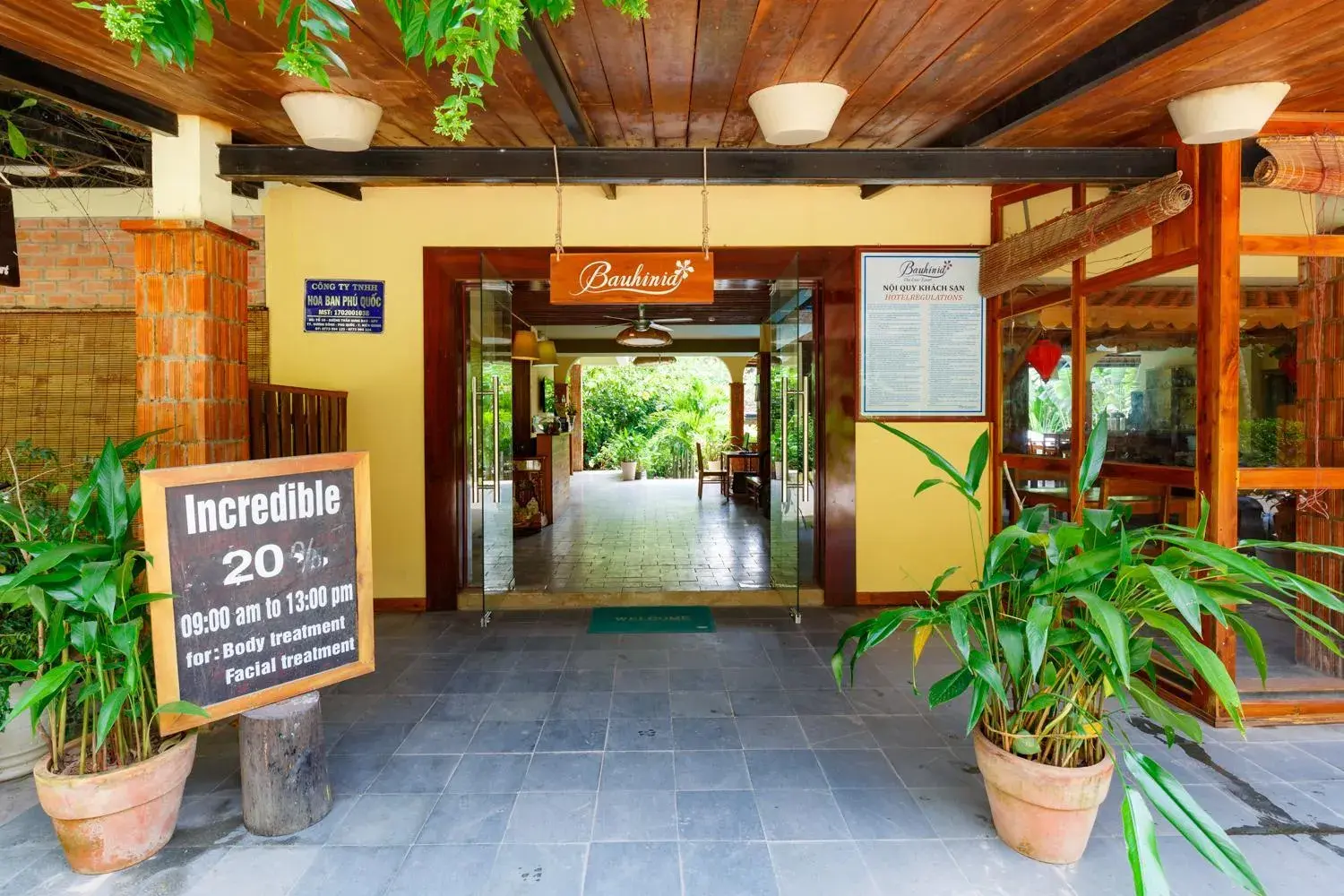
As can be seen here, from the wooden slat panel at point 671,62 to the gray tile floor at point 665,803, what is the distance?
273 cm

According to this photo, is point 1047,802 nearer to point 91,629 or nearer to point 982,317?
point 91,629

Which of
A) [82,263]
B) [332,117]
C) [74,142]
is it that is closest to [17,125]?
[74,142]

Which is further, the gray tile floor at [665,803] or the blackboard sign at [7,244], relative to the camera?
the blackboard sign at [7,244]

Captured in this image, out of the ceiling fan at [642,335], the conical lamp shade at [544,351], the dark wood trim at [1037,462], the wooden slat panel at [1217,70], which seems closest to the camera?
the wooden slat panel at [1217,70]

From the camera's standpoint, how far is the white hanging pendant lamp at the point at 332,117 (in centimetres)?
265

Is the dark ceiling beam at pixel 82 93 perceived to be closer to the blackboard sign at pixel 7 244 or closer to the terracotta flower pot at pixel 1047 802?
the blackboard sign at pixel 7 244

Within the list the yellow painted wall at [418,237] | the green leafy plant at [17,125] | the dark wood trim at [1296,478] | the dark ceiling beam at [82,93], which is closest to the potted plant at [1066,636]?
the dark wood trim at [1296,478]

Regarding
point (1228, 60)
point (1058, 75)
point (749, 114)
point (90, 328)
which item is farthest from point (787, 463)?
point (90, 328)

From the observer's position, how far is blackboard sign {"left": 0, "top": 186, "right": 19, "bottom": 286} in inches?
123

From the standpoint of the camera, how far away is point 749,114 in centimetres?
305

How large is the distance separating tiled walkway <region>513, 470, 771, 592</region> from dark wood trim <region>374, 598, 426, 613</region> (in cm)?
74

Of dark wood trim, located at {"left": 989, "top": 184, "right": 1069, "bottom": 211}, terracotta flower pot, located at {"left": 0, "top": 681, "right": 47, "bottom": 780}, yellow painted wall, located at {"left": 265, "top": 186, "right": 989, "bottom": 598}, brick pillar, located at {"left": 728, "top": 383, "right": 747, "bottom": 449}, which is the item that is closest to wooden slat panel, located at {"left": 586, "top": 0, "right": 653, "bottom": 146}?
yellow painted wall, located at {"left": 265, "top": 186, "right": 989, "bottom": 598}

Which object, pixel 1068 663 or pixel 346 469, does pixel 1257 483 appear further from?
pixel 346 469

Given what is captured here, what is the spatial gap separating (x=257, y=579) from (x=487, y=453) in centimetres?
243
